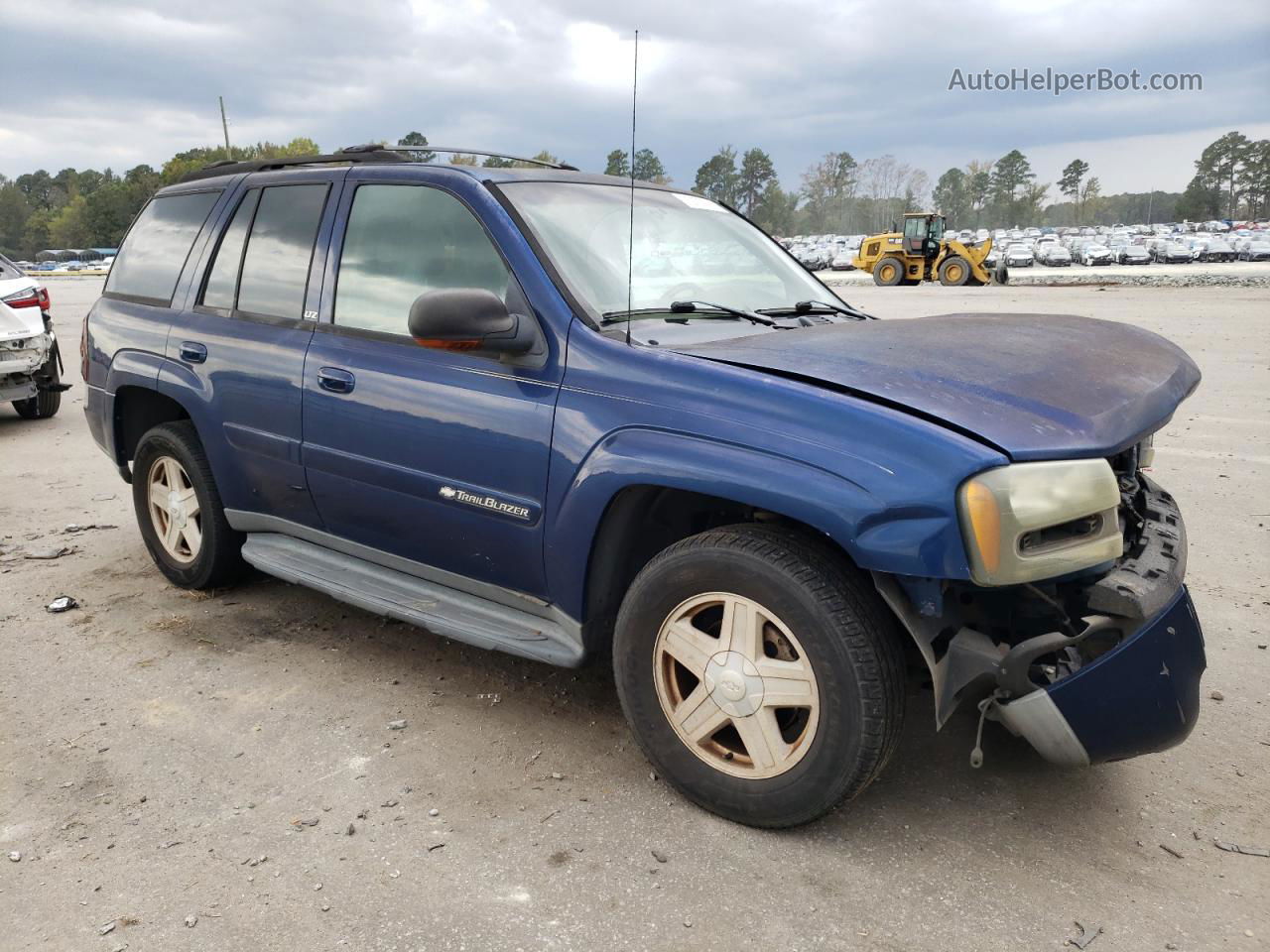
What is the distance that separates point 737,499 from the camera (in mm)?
2547

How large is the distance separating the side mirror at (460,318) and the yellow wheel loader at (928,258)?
97.1 feet

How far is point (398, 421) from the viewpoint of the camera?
10.9 feet

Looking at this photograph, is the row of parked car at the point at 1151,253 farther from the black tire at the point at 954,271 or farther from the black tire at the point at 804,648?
the black tire at the point at 804,648

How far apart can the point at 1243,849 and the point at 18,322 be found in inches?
374

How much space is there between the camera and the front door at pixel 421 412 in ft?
10.0

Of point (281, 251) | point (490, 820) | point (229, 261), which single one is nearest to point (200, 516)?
point (229, 261)

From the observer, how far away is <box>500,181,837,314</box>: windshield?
10.6 feet

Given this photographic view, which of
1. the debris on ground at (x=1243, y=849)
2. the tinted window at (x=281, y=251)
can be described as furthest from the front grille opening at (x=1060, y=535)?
the tinted window at (x=281, y=251)

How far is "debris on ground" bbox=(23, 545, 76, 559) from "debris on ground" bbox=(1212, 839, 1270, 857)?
538cm

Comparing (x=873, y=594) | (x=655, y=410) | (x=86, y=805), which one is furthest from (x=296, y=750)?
(x=873, y=594)

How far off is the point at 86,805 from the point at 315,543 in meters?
1.30

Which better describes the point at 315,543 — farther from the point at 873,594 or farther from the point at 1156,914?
the point at 1156,914

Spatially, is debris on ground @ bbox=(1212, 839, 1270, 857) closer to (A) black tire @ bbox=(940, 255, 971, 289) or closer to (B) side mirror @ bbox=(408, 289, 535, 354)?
(B) side mirror @ bbox=(408, 289, 535, 354)

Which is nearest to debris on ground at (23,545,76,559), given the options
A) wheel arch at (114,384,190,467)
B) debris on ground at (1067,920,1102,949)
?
wheel arch at (114,384,190,467)
